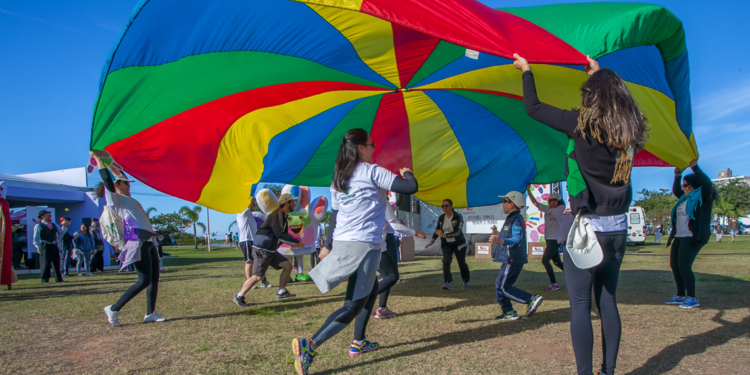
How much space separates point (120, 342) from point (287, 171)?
2.86 m

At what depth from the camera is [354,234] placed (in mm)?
2928

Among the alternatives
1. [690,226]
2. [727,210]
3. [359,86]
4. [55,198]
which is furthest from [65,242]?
[727,210]

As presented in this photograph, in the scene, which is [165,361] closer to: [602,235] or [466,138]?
[602,235]

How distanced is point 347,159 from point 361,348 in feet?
4.95

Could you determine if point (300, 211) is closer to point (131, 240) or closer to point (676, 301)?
point (131, 240)

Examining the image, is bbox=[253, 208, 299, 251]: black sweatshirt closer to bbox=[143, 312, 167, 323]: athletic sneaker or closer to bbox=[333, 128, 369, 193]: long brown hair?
bbox=[143, 312, 167, 323]: athletic sneaker

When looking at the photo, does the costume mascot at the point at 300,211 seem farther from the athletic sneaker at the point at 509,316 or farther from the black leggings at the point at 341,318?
the black leggings at the point at 341,318

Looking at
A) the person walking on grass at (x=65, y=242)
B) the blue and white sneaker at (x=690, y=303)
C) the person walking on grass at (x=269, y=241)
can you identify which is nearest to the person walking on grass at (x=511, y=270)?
the blue and white sneaker at (x=690, y=303)

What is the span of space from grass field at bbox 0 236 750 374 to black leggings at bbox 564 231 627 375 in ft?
1.76

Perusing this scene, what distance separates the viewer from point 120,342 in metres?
3.87

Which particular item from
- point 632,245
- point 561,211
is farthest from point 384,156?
point 632,245

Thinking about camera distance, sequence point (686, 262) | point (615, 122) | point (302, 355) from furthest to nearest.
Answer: point (686, 262)
point (302, 355)
point (615, 122)

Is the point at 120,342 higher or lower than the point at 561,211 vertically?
lower

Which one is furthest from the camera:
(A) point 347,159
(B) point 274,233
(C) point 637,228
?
(C) point 637,228
